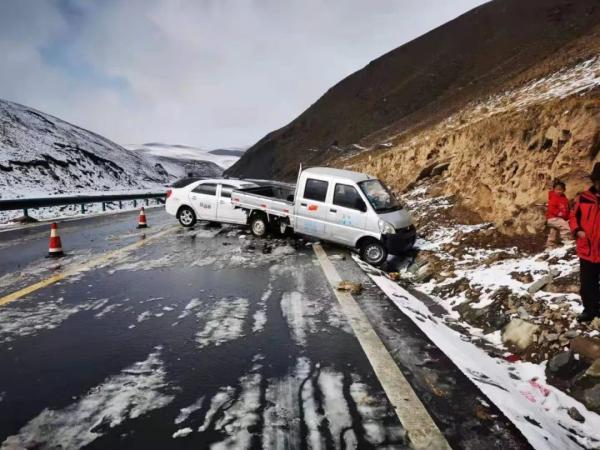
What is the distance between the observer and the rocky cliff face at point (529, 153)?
8.62 meters

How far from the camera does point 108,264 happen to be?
8562mm

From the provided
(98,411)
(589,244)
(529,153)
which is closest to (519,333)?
(589,244)

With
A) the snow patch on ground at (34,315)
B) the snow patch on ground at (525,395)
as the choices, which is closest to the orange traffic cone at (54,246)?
the snow patch on ground at (34,315)

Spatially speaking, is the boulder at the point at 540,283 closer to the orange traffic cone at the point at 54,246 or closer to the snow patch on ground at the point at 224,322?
the snow patch on ground at the point at 224,322

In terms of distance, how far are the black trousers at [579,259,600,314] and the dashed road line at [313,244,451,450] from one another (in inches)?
94.3

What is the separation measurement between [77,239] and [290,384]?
10315mm

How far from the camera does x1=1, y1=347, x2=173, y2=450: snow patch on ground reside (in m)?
2.88

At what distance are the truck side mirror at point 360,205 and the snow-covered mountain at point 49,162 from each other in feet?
112

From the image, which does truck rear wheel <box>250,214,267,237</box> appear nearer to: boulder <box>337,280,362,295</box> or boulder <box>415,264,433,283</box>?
boulder <box>415,264,433,283</box>

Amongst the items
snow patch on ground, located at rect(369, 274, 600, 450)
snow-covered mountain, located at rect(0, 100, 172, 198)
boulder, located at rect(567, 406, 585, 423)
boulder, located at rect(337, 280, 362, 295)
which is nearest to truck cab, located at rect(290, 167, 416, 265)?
boulder, located at rect(337, 280, 362, 295)

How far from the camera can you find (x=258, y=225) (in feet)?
42.1

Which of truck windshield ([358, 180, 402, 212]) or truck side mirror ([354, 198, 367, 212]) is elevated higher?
truck windshield ([358, 180, 402, 212])

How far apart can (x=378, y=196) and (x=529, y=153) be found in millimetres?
3631

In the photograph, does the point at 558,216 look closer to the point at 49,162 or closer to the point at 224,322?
A: the point at 224,322
